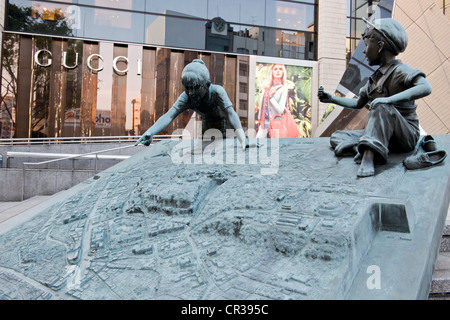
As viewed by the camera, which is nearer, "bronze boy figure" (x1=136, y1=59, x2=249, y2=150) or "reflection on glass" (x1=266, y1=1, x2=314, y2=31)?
"bronze boy figure" (x1=136, y1=59, x2=249, y2=150)

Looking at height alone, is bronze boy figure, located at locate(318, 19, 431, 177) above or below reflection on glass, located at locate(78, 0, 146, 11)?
below

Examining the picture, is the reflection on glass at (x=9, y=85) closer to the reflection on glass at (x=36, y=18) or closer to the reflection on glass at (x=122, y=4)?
the reflection on glass at (x=36, y=18)

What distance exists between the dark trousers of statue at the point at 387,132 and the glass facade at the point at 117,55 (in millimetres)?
12055

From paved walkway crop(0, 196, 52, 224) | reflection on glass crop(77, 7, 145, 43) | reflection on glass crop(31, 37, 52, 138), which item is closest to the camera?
paved walkway crop(0, 196, 52, 224)

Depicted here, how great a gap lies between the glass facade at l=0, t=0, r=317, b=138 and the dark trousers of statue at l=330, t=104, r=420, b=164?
12.1 meters

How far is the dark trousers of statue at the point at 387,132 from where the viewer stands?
3262 millimetres

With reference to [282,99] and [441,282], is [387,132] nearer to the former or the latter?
[441,282]

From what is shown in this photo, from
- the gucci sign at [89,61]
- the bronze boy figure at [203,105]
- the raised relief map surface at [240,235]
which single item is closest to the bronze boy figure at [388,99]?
the raised relief map surface at [240,235]

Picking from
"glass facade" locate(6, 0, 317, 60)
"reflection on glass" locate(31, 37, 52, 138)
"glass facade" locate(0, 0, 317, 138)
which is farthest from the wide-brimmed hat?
"reflection on glass" locate(31, 37, 52, 138)

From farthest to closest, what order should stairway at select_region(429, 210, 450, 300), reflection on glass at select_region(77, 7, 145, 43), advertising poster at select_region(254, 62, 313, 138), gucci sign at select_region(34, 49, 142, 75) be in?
advertising poster at select_region(254, 62, 313, 138) < reflection on glass at select_region(77, 7, 145, 43) < gucci sign at select_region(34, 49, 142, 75) < stairway at select_region(429, 210, 450, 300)

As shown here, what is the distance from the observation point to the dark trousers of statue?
326 cm

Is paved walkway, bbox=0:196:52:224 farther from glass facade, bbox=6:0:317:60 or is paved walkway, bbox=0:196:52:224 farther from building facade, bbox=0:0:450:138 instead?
glass facade, bbox=6:0:317:60

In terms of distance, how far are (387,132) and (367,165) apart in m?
0.35

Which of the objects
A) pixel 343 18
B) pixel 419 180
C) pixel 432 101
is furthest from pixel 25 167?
pixel 343 18
